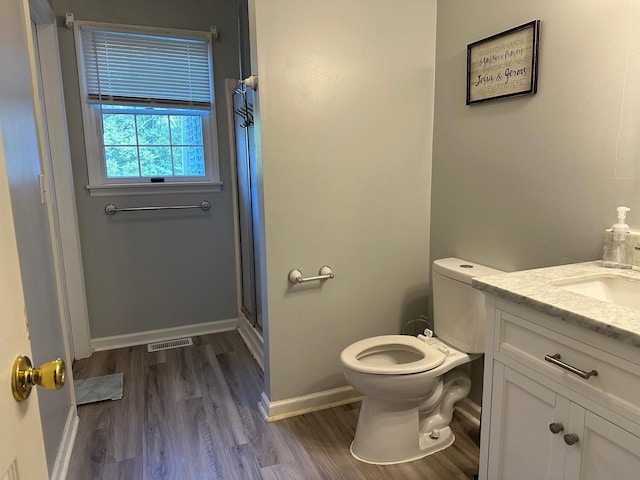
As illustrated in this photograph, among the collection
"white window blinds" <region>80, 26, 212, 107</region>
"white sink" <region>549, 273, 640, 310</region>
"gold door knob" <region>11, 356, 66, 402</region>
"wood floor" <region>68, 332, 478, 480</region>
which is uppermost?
"white window blinds" <region>80, 26, 212, 107</region>

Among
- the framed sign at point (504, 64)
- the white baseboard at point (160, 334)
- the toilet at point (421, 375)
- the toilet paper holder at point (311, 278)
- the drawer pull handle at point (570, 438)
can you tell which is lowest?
the white baseboard at point (160, 334)

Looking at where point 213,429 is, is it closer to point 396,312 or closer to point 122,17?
point 396,312

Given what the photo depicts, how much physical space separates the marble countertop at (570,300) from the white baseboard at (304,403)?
130 centimetres

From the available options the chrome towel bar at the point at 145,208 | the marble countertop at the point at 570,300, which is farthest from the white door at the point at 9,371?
the chrome towel bar at the point at 145,208

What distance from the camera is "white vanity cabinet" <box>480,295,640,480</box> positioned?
3.22 ft

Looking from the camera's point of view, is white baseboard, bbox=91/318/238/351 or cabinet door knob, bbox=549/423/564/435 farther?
white baseboard, bbox=91/318/238/351

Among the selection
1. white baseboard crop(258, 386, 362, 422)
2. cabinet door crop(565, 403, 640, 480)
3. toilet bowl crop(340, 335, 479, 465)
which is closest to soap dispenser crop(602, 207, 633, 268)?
cabinet door crop(565, 403, 640, 480)

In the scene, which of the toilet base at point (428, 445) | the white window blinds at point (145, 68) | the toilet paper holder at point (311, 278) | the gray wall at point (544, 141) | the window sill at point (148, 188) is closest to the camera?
the gray wall at point (544, 141)

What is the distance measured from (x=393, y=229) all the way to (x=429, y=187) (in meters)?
0.30

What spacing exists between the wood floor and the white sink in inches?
37.8

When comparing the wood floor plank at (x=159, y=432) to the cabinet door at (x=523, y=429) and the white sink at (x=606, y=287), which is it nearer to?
the cabinet door at (x=523, y=429)

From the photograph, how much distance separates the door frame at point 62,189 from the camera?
2.60 meters

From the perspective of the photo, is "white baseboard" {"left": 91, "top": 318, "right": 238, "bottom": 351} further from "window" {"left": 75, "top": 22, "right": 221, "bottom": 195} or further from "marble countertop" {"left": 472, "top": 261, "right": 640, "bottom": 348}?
"marble countertop" {"left": 472, "top": 261, "right": 640, "bottom": 348}

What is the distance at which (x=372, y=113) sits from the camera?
2.21m
